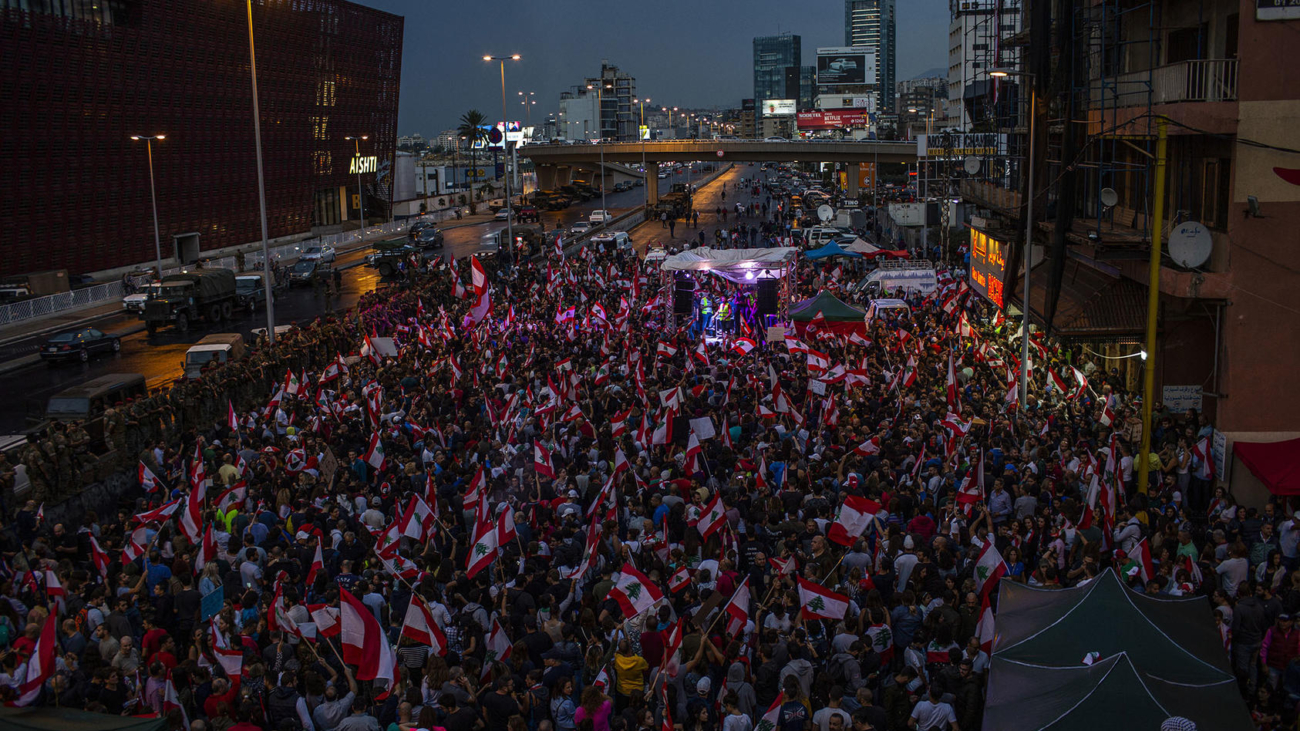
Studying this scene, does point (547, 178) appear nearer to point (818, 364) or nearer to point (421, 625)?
point (818, 364)

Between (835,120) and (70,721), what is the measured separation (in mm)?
142139

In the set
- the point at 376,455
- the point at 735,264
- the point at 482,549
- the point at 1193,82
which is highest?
the point at 1193,82

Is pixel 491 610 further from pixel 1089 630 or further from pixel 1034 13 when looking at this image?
pixel 1034 13

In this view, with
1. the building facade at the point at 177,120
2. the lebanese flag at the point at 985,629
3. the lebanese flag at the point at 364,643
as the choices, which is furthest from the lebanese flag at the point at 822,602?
the building facade at the point at 177,120

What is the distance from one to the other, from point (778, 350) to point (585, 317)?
7352 millimetres

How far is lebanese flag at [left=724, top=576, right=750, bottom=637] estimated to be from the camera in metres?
10.3

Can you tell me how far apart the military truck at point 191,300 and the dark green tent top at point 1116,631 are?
114 ft

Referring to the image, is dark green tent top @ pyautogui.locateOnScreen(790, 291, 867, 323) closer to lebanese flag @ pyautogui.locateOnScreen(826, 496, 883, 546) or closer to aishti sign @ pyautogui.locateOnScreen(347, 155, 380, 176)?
lebanese flag @ pyautogui.locateOnScreen(826, 496, 883, 546)

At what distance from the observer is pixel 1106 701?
799 centimetres

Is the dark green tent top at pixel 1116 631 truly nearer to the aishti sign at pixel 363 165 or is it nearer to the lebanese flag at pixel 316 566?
the lebanese flag at pixel 316 566

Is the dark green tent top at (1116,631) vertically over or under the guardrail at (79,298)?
over

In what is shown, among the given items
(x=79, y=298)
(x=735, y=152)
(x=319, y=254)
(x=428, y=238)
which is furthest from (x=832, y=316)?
(x=735, y=152)

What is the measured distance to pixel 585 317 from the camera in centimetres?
3100

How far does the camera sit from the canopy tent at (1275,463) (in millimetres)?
14766
